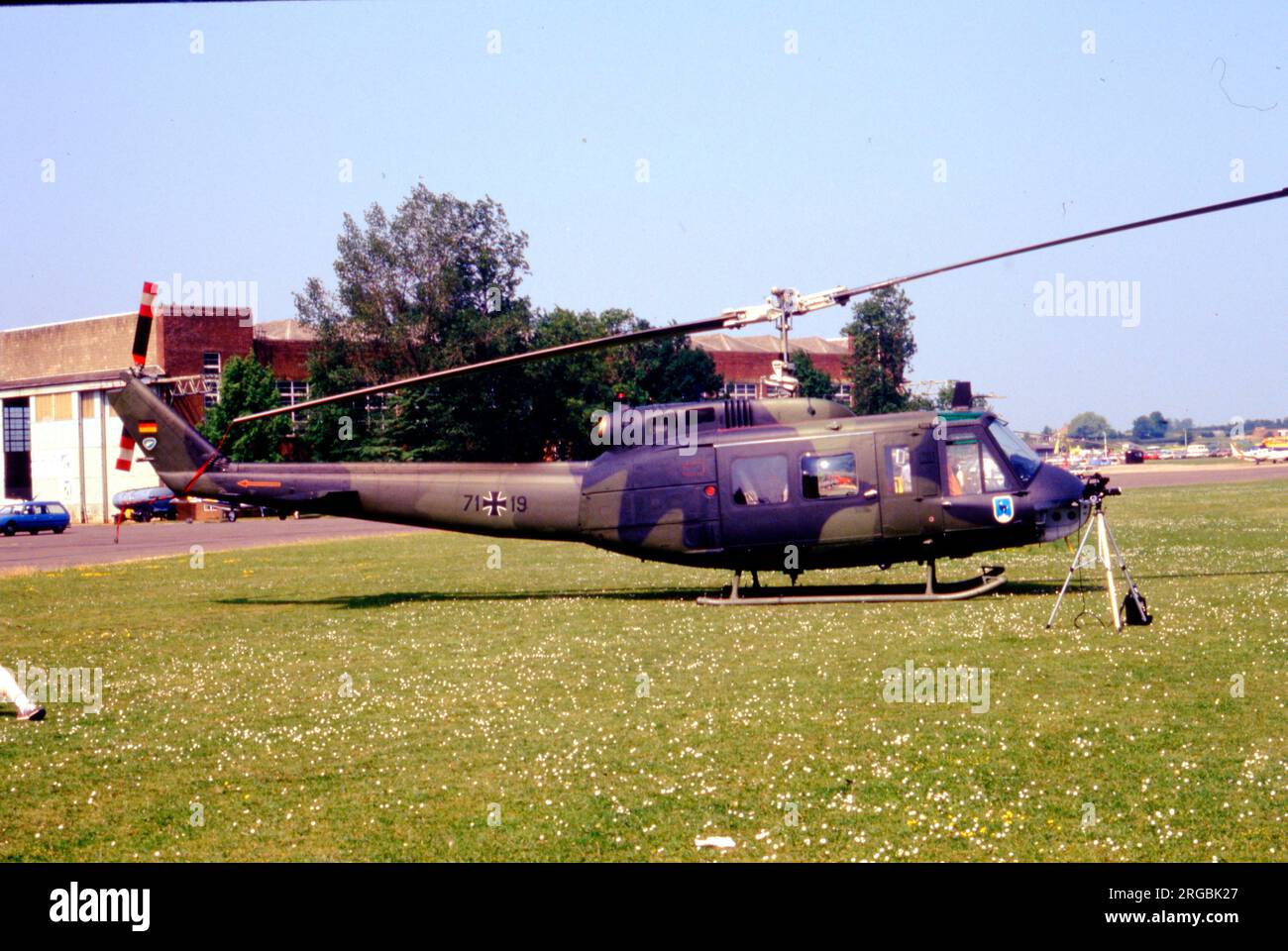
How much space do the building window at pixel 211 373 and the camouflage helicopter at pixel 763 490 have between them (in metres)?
70.9

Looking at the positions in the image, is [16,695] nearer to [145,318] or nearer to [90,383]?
[145,318]

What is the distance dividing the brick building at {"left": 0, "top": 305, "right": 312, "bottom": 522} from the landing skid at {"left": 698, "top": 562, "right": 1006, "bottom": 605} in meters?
69.9

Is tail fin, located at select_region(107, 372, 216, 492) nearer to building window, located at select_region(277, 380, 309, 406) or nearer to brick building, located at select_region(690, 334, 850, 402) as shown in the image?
building window, located at select_region(277, 380, 309, 406)

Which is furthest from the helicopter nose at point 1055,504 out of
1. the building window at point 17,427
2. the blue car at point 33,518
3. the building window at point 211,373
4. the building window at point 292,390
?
the building window at point 17,427

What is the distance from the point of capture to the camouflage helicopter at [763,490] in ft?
68.5

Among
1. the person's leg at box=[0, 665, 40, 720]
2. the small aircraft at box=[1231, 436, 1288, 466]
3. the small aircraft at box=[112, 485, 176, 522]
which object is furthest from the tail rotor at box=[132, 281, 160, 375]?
the small aircraft at box=[1231, 436, 1288, 466]

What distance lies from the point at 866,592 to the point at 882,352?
115 m

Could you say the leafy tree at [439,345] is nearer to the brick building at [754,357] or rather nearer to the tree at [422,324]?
the tree at [422,324]

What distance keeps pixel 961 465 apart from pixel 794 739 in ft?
35.0

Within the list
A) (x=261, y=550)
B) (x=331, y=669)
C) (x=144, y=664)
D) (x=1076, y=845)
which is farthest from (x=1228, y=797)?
(x=261, y=550)

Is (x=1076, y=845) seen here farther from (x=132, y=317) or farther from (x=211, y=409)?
(x=132, y=317)

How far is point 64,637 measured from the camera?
66.2ft

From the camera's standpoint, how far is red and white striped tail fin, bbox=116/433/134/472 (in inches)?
858
